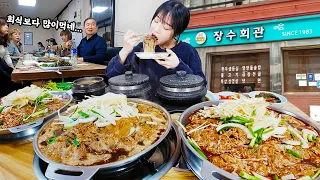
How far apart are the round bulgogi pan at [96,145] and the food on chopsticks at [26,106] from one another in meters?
0.20

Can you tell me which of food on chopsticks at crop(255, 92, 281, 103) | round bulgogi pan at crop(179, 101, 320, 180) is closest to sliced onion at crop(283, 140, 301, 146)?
round bulgogi pan at crop(179, 101, 320, 180)

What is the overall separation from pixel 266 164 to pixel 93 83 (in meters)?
1.13

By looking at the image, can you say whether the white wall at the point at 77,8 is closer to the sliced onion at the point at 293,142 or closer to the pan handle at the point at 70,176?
the pan handle at the point at 70,176

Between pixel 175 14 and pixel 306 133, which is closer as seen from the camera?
pixel 306 133

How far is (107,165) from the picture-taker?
2.05ft

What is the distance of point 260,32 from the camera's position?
4.29 m

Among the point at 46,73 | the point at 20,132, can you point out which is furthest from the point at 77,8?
the point at 20,132

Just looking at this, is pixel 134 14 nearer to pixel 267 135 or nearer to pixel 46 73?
pixel 46 73

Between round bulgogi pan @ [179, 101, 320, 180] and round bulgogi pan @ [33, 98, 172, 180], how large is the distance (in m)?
0.14

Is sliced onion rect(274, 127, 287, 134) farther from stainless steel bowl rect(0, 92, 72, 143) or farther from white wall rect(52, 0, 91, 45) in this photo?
white wall rect(52, 0, 91, 45)

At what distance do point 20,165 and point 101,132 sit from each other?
1.05 ft

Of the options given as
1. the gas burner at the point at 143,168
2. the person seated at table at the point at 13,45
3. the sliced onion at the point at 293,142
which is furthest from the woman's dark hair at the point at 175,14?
the person seated at table at the point at 13,45

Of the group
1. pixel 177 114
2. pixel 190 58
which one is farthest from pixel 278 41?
pixel 177 114

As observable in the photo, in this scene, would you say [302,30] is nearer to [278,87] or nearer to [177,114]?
[278,87]
